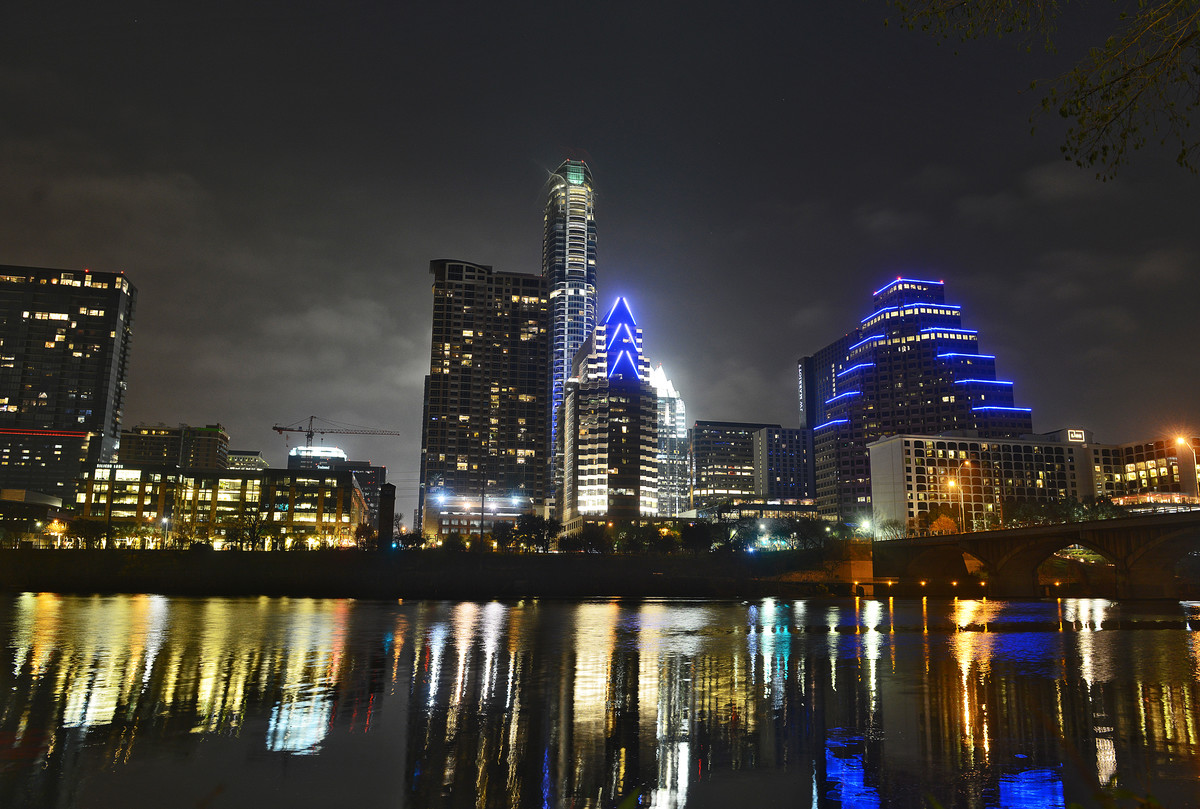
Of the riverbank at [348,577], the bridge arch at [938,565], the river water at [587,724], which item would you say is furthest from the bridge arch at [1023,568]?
the river water at [587,724]

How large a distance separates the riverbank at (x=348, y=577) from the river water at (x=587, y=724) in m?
78.7

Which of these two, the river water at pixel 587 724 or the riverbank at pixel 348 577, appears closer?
the river water at pixel 587 724

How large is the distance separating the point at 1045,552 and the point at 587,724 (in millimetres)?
121485

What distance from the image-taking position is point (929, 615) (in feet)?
239

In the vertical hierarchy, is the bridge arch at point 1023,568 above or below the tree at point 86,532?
below

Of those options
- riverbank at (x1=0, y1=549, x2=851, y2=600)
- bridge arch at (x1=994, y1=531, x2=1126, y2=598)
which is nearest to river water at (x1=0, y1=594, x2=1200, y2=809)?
riverbank at (x1=0, y1=549, x2=851, y2=600)

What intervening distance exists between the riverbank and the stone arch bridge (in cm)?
2432

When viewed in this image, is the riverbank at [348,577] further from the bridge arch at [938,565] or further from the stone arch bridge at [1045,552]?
the bridge arch at [938,565]

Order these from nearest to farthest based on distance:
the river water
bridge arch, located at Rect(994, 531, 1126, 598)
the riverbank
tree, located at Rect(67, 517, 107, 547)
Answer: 1. the river water
2. the riverbank
3. bridge arch, located at Rect(994, 531, 1126, 598)
4. tree, located at Rect(67, 517, 107, 547)

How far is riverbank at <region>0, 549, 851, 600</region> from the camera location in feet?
381

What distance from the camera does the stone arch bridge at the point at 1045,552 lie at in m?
95.1

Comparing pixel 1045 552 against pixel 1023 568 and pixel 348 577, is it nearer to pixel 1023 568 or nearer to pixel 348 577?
pixel 1023 568

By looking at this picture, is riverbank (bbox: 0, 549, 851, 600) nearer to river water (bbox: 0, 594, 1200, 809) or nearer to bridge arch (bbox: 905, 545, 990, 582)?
bridge arch (bbox: 905, 545, 990, 582)

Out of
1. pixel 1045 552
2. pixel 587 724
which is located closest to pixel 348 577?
pixel 587 724
